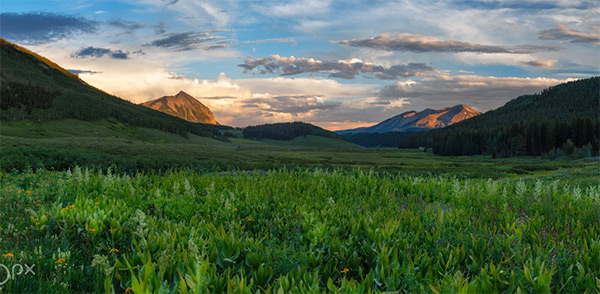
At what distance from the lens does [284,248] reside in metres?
5.24

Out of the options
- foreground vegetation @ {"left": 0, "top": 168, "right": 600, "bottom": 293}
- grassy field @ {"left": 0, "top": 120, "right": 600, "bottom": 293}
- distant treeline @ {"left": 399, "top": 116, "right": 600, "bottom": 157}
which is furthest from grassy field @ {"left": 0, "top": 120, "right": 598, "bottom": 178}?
distant treeline @ {"left": 399, "top": 116, "right": 600, "bottom": 157}

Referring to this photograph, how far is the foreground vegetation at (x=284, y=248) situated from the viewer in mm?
4234

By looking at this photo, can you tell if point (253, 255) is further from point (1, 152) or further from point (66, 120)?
point (66, 120)

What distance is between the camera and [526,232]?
21.7ft

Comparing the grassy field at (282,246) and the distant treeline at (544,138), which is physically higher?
the distant treeline at (544,138)

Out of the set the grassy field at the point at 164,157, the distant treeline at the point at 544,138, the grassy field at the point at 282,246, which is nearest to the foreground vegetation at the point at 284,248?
the grassy field at the point at 282,246

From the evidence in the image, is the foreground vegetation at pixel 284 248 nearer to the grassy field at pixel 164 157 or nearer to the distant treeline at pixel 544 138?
the grassy field at pixel 164 157

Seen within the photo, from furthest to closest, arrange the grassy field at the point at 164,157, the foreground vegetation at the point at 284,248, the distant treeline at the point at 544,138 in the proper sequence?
the distant treeline at the point at 544,138, the grassy field at the point at 164,157, the foreground vegetation at the point at 284,248

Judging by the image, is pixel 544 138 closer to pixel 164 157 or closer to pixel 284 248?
pixel 164 157

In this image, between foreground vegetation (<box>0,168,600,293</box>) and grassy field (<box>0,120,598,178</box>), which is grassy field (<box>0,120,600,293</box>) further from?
grassy field (<box>0,120,598,178</box>)

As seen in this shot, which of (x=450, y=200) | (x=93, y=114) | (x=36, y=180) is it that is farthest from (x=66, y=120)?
(x=450, y=200)

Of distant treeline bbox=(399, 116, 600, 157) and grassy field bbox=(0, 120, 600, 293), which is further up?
distant treeline bbox=(399, 116, 600, 157)

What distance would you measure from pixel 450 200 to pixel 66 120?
607 feet

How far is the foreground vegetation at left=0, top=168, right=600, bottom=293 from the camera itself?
4.23m
